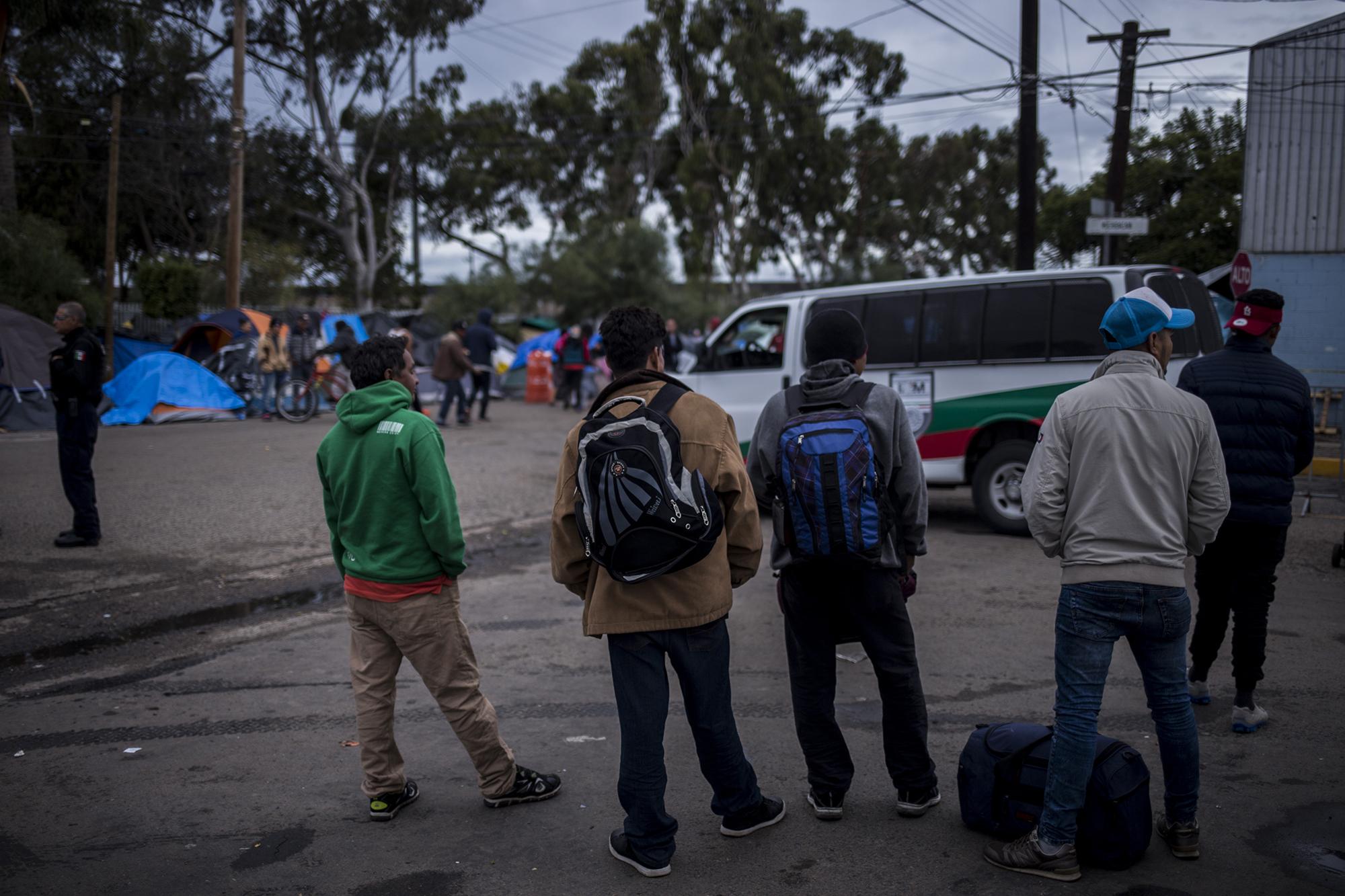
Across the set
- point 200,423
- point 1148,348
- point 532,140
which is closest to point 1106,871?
point 1148,348

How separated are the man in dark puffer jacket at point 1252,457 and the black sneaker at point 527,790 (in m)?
2.98

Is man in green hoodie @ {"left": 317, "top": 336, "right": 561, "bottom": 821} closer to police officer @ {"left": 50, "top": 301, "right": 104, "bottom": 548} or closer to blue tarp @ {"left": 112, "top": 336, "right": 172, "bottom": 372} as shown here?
police officer @ {"left": 50, "top": 301, "right": 104, "bottom": 548}

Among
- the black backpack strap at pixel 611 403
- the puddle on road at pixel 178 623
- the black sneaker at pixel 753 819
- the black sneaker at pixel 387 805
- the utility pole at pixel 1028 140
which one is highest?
the utility pole at pixel 1028 140

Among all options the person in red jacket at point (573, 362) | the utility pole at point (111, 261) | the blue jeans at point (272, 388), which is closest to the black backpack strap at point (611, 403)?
the blue jeans at point (272, 388)

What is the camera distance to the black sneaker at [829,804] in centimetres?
378

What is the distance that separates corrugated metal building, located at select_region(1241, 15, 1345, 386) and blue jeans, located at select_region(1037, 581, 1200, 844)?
16.8 metres

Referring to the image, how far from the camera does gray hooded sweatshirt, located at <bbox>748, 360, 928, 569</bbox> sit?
359cm

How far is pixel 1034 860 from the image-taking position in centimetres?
336

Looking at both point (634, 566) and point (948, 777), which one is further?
point (948, 777)

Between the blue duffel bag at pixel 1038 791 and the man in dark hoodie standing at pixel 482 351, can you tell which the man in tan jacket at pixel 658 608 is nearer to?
the blue duffel bag at pixel 1038 791

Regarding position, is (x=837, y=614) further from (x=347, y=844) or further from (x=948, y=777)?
(x=347, y=844)

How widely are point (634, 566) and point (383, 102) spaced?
37.9 meters

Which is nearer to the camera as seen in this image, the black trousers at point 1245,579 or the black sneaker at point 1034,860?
the black sneaker at point 1034,860

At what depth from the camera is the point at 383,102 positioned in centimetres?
3750
